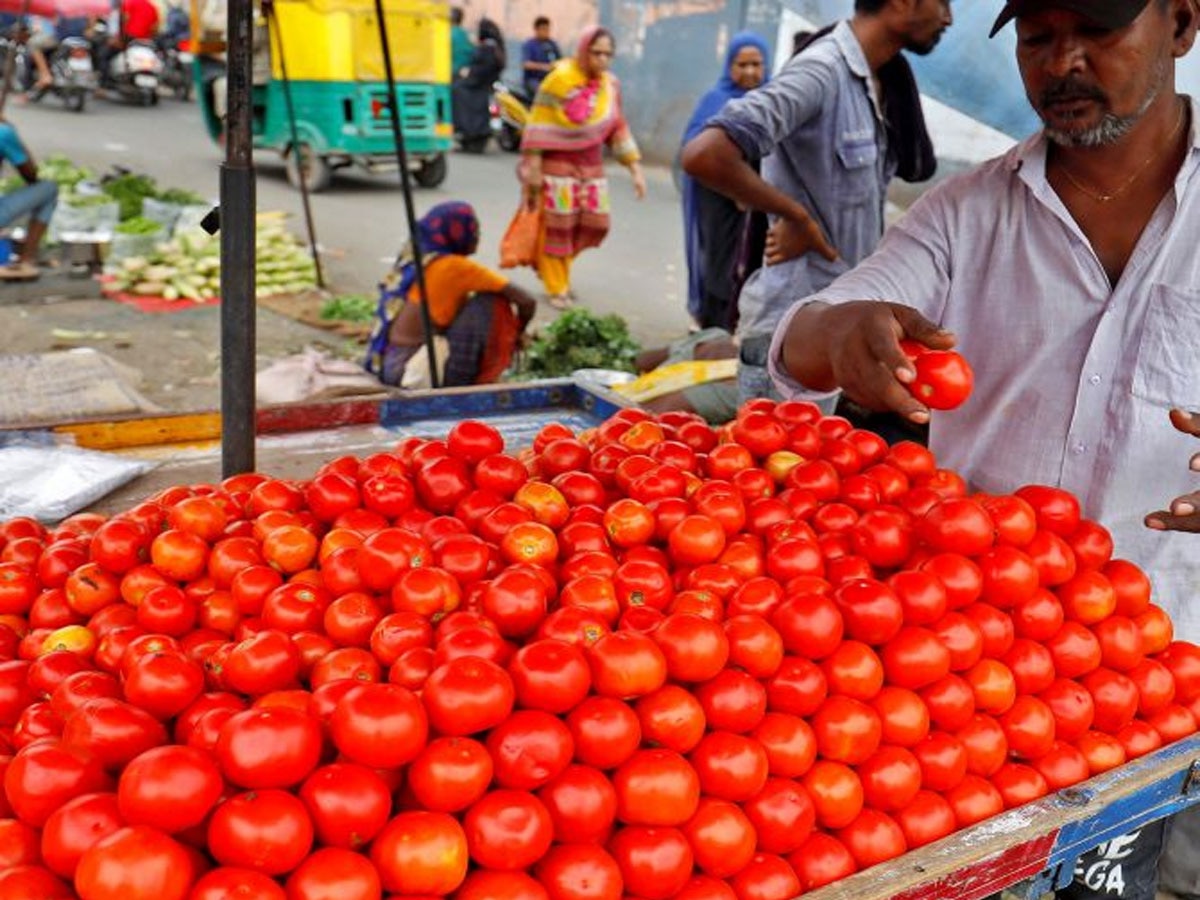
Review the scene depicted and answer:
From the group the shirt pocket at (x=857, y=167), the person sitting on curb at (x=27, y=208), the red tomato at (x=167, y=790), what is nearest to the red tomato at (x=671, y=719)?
the red tomato at (x=167, y=790)

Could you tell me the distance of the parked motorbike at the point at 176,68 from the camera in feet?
76.0

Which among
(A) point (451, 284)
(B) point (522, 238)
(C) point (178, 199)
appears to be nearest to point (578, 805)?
(A) point (451, 284)

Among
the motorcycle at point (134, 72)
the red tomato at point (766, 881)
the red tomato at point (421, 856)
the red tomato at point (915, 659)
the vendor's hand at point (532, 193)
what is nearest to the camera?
the red tomato at point (421, 856)

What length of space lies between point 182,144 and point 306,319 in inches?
387

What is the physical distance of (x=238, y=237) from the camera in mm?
2510

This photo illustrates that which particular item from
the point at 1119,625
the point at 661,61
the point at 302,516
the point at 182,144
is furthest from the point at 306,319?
the point at 661,61

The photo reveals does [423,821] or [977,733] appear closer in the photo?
[423,821]

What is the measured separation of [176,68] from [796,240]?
73.1ft

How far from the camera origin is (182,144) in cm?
1728

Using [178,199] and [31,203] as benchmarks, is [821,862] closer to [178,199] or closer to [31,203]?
[31,203]

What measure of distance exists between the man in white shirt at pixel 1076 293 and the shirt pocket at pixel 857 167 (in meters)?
1.49

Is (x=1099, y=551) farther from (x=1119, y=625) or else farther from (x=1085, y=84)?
(x=1085, y=84)

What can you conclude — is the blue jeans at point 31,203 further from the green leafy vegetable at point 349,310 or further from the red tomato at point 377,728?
the red tomato at point 377,728

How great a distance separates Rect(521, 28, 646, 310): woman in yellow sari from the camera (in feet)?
28.9
